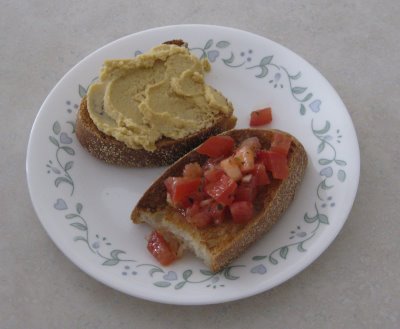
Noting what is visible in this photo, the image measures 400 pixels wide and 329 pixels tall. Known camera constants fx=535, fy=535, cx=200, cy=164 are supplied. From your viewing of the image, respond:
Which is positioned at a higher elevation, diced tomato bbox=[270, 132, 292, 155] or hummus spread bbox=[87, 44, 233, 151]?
hummus spread bbox=[87, 44, 233, 151]

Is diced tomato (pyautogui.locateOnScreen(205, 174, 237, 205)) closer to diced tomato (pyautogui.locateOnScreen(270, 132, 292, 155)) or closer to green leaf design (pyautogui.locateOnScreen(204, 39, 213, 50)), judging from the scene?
diced tomato (pyautogui.locateOnScreen(270, 132, 292, 155))

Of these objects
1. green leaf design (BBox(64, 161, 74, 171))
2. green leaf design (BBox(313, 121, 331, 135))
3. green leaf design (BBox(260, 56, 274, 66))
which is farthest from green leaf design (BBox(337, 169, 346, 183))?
green leaf design (BBox(64, 161, 74, 171))

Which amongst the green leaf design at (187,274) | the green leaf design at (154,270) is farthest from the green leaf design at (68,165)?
the green leaf design at (187,274)

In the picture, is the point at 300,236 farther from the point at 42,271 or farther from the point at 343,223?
the point at 42,271

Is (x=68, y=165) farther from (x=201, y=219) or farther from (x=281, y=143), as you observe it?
(x=281, y=143)

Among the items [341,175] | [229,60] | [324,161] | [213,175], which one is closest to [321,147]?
[324,161]

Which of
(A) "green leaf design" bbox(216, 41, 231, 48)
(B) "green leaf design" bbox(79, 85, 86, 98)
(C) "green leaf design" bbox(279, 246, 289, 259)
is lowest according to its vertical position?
(C) "green leaf design" bbox(279, 246, 289, 259)
